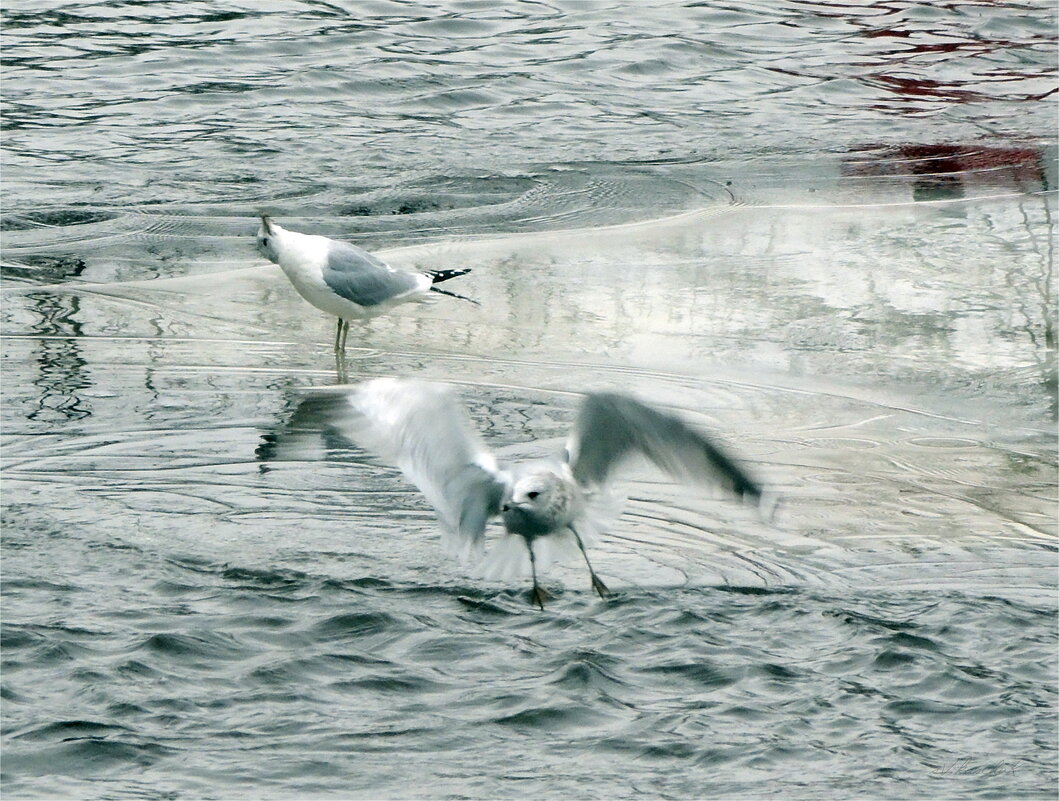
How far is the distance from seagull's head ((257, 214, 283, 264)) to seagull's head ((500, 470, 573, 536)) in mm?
2885

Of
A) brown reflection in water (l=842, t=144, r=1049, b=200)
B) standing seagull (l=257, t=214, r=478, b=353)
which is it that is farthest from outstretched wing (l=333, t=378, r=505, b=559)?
brown reflection in water (l=842, t=144, r=1049, b=200)

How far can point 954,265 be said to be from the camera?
8.62 metres

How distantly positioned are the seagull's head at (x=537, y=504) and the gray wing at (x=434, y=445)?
97 mm

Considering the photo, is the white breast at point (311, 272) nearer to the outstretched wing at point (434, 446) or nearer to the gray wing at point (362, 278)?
the gray wing at point (362, 278)

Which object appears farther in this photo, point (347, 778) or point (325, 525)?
point (325, 525)

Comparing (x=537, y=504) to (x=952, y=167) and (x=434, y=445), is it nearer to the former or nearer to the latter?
(x=434, y=445)

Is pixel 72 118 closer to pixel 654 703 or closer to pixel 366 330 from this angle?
pixel 366 330

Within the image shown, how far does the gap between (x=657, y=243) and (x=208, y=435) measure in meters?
3.37

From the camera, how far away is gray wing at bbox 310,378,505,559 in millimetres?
5270

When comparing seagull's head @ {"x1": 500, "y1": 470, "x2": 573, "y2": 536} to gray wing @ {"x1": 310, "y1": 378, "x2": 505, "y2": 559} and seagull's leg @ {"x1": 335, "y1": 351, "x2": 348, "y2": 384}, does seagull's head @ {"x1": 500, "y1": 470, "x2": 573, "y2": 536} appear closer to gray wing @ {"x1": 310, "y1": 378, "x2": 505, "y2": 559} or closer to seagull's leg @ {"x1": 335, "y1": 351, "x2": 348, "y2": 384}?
gray wing @ {"x1": 310, "y1": 378, "x2": 505, "y2": 559}

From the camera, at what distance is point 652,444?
205 inches

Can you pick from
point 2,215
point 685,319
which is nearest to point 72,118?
point 2,215

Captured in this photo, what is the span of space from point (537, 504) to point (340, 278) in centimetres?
272
